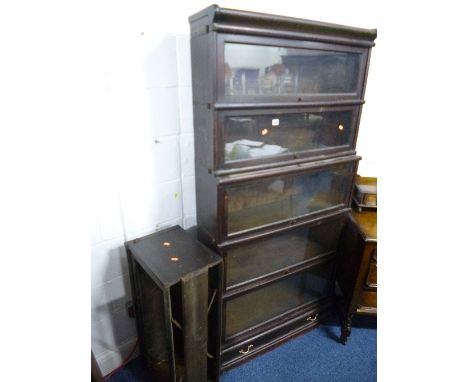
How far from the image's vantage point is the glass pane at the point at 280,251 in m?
1.39

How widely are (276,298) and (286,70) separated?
1214mm

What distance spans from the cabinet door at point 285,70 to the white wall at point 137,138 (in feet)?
0.89

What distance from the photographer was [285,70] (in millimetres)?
1181

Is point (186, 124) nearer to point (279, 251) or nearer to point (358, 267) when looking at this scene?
point (279, 251)

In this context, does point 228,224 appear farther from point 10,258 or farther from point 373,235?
point 10,258

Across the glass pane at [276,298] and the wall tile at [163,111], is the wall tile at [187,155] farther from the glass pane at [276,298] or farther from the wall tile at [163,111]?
the glass pane at [276,298]

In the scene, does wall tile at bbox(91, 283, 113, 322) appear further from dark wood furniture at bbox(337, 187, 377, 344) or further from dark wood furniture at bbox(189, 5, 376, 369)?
dark wood furniture at bbox(337, 187, 377, 344)

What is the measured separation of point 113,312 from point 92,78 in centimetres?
111

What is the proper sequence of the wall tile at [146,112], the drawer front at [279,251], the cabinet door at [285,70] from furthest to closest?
the drawer front at [279,251] → the wall tile at [146,112] → the cabinet door at [285,70]

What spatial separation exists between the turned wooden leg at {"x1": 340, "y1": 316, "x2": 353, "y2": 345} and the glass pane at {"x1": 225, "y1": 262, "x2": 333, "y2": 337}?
0.62 ft

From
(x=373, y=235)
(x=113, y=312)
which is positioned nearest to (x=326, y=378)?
(x=373, y=235)

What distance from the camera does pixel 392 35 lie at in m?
1.56

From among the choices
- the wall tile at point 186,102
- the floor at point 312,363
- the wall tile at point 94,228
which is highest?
the wall tile at point 186,102

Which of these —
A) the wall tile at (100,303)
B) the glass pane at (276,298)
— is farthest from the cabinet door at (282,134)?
the wall tile at (100,303)
